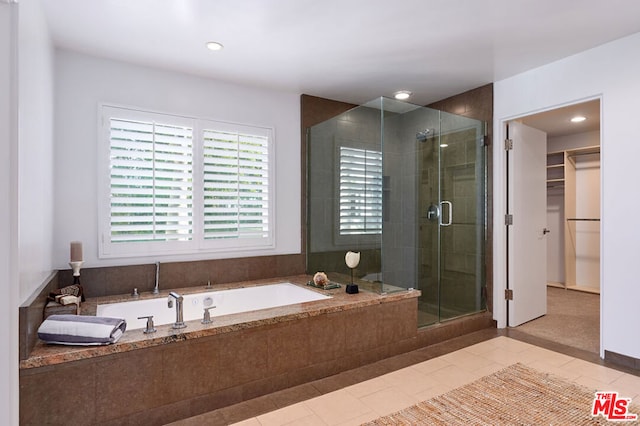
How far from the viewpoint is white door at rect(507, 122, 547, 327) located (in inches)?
141

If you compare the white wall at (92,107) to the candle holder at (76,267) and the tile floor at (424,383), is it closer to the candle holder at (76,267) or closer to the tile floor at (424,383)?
the candle holder at (76,267)

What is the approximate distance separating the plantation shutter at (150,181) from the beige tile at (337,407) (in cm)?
183

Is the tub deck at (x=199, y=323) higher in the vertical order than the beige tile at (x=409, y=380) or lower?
higher

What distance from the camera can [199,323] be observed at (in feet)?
7.29

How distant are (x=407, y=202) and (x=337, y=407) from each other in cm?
201

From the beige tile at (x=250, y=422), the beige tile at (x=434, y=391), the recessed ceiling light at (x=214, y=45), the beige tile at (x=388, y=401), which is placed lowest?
the beige tile at (x=250, y=422)

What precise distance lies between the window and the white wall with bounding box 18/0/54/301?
1.42 feet

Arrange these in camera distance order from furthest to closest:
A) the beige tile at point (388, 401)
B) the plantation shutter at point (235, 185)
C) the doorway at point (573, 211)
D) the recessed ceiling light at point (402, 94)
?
the doorway at point (573, 211)
the recessed ceiling light at point (402, 94)
the plantation shutter at point (235, 185)
the beige tile at point (388, 401)

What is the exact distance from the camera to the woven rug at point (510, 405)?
1954mm

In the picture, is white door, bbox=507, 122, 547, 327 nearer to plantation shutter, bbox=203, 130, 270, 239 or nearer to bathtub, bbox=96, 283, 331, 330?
bathtub, bbox=96, 283, 331, 330

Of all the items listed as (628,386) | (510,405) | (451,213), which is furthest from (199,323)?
(628,386)

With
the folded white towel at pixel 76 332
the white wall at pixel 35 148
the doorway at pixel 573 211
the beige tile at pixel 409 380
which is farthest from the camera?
the doorway at pixel 573 211

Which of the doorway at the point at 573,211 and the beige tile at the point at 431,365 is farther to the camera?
the doorway at the point at 573,211

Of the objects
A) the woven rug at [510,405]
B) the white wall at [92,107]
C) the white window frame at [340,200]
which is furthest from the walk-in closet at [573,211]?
the white wall at [92,107]
